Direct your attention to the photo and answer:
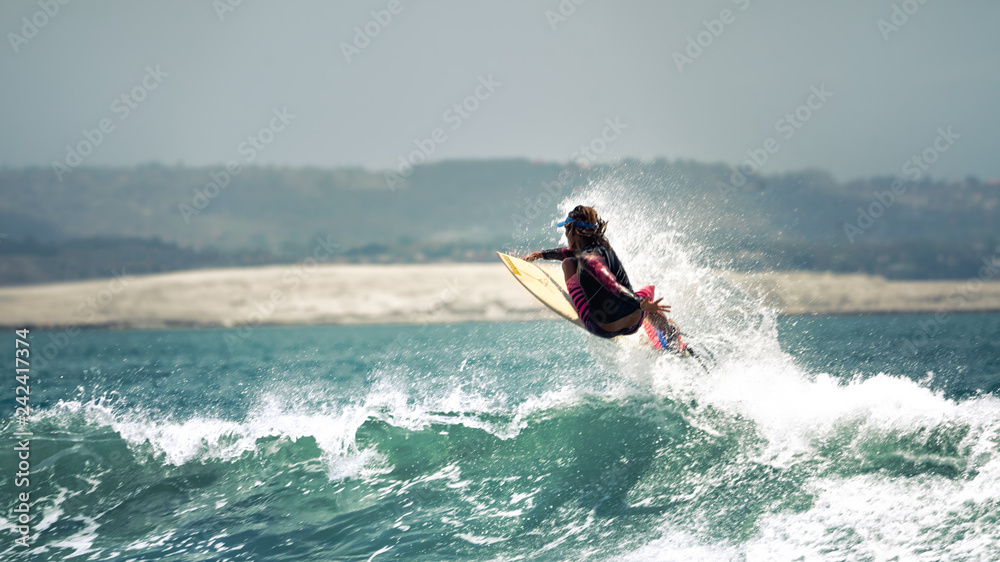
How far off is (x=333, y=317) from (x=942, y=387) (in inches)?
2763

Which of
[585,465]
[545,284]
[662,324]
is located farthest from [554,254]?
[585,465]

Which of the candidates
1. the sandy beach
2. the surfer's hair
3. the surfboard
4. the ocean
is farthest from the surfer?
the sandy beach

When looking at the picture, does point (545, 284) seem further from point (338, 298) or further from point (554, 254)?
point (338, 298)

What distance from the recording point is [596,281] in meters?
6.57

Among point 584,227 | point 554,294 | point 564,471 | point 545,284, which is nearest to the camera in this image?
point 584,227

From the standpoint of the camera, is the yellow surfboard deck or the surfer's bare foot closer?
the surfer's bare foot

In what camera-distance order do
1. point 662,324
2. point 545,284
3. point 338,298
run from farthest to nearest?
1. point 338,298
2. point 545,284
3. point 662,324

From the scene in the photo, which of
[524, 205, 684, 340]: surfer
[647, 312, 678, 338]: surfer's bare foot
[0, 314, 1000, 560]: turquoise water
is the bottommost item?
[0, 314, 1000, 560]: turquoise water

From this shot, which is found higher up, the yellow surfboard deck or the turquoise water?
the yellow surfboard deck

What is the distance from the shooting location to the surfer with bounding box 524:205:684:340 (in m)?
6.50

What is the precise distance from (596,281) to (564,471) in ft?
6.54

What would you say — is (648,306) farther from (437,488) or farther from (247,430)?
(247,430)

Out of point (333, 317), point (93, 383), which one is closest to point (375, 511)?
point (93, 383)

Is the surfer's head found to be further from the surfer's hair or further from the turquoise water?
the turquoise water
